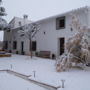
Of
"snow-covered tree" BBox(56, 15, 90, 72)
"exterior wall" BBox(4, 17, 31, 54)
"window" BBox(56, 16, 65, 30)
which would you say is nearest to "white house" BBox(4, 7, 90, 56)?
"window" BBox(56, 16, 65, 30)

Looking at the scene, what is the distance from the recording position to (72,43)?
753 centimetres

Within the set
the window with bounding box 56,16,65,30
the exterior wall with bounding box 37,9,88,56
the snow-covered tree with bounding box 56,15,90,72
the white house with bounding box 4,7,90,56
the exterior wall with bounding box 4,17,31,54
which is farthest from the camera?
the exterior wall with bounding box 4,17,31,54

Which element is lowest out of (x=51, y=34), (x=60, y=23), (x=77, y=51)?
(x=77, y=51)

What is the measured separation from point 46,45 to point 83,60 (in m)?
7.30

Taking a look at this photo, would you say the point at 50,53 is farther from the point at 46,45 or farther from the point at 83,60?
the point at 83,60

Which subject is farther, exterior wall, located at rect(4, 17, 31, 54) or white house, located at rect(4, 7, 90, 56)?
exterior wall, located at rect(4, 17, 31, 54)

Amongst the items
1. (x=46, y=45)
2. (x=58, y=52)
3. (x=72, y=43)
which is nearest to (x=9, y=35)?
(x=46, y=45)

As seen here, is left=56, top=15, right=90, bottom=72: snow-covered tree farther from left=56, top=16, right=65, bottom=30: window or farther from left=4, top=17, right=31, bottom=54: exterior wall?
left=4, top=17, right=31, bottom=54: exterior wall

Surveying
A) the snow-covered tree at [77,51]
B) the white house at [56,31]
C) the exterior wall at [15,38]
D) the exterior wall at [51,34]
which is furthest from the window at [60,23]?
the exterior wall at [15,38]

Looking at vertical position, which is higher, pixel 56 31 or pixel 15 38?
pixel 56 31

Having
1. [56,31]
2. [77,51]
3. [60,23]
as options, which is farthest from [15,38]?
[77,51]

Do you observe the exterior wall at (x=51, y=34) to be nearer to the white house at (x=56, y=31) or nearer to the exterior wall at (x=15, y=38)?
the white house at (x=56, y=31)

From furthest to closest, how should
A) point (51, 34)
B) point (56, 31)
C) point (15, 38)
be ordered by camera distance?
point (15, 38) < point (51, 34) < point (56, 31)

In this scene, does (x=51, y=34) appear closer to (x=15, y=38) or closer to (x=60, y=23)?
(x=60, y=23)
